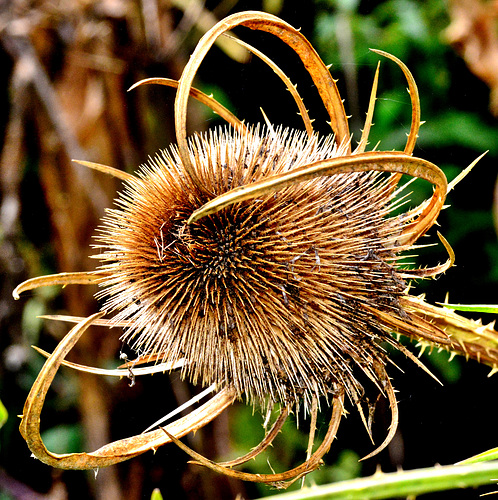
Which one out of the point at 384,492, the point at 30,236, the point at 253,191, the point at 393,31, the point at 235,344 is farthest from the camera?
the point at 30,236

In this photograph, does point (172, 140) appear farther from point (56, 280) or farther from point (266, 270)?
point (266, 270)

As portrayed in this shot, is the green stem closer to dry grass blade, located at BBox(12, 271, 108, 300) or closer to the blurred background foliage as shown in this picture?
dry grass blade, located at BBox(12, 271, 108, 300)

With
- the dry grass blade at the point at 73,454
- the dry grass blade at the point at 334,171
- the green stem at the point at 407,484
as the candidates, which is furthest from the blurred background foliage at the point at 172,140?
the green stem at the point at 407,484

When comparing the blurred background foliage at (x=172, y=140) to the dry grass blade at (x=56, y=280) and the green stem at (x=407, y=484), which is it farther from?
the green stem at (x=407, y=484)

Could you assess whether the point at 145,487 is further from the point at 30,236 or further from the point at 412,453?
the point at 30,236

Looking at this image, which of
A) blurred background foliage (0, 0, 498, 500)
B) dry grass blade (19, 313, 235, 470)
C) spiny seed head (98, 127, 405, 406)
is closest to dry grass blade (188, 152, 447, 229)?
spiny seed head (98, 127, 405, 406)

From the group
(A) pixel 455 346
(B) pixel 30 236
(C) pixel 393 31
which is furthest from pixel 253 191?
(B) pixel 30 236

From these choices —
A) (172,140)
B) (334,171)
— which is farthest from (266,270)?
(172,140)
